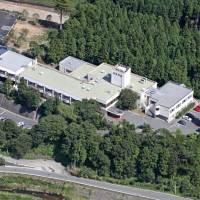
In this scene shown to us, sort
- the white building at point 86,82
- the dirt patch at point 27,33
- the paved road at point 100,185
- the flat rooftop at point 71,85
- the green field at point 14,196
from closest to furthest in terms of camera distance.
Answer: the paved road at point 100,185, the green field at point 14,196, the flat rooftop at point 71,85, the white building at point 86,82, the dirt patch at point 27,33

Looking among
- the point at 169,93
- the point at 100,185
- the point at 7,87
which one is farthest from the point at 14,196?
the point at 169,93

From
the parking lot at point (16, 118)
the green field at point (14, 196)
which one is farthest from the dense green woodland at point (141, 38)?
the green field at point (14, 196)

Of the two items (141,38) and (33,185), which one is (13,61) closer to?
(141,38)

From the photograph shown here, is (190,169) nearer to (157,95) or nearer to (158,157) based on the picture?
(158,157)

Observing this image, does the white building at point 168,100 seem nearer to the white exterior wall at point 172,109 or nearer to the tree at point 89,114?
the white exterior wall at point 172,109

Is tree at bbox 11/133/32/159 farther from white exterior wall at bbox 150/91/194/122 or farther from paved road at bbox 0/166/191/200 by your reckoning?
white exterior wall at bbox 150/91/194/122
